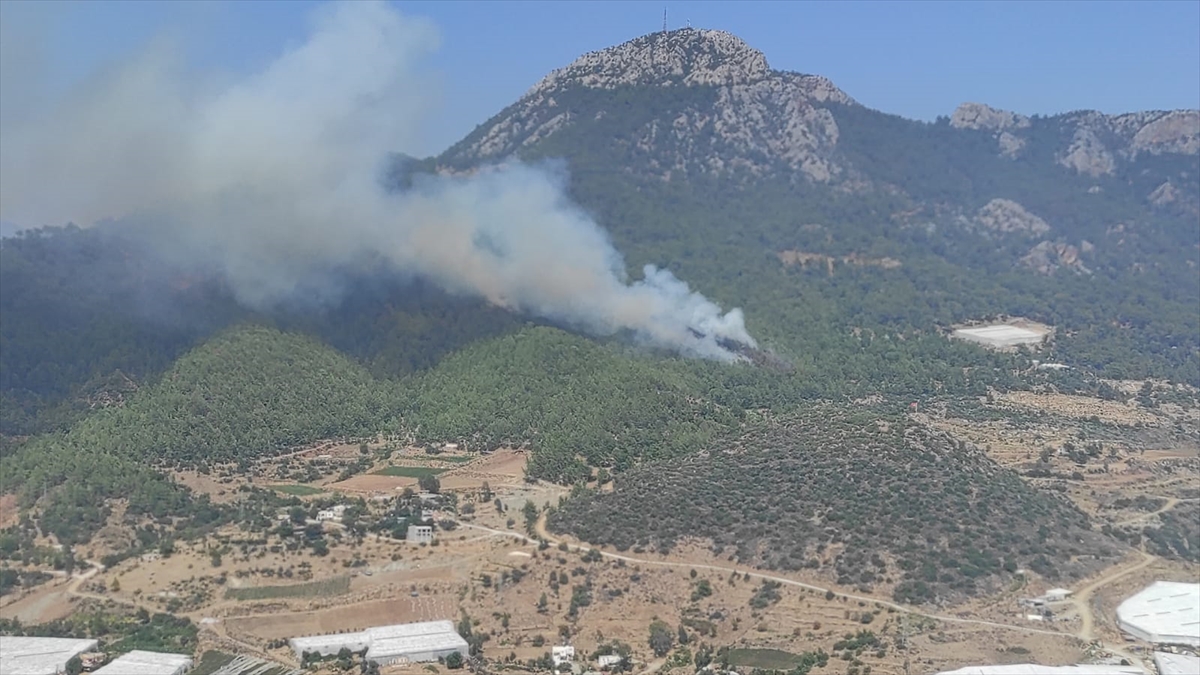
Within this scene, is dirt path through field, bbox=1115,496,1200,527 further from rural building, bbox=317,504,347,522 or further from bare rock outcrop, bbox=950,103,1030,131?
bare rock outcrop, bbox=950,103,1030,131

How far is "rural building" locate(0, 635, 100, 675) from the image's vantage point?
53875 mm

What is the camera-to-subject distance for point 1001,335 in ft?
368

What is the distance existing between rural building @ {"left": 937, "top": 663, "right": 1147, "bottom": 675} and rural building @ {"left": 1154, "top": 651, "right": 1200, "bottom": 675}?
0.87 m

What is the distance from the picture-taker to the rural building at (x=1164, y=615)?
54.2m

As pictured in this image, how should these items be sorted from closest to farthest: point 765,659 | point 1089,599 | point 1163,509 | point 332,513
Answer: point 765,659
point 1089,599
point 1163,509
point 332,513

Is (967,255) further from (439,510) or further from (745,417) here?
(439,510)

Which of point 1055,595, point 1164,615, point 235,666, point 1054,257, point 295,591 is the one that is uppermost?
point 1054,257

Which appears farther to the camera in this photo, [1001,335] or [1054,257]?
[1054,257]

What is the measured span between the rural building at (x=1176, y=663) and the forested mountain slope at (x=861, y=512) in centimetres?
673

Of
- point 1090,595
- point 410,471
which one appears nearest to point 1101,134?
point 410,471

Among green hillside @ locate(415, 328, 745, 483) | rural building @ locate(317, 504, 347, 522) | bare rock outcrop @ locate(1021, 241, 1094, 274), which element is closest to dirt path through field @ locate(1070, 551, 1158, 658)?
green hillside @ locate(415, 328, 745, 483)

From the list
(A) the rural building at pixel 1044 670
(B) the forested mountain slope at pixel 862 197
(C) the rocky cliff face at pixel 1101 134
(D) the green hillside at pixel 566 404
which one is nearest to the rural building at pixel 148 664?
(D) the green hillside at pixel 566 404

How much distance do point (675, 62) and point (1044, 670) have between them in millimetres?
106862

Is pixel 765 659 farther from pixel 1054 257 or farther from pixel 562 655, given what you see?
pixel 1054 257
